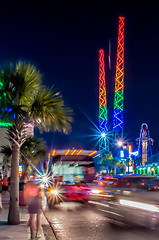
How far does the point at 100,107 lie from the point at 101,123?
4.94 meters

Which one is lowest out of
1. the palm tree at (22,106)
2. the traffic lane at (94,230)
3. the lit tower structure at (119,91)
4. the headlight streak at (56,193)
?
the traffic lane at (94,230)

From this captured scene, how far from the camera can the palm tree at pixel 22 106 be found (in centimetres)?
1062

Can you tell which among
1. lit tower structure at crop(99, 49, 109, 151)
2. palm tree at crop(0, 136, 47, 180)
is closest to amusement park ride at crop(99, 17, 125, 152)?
lit tower structure at crop(99, 49, 109, 151)

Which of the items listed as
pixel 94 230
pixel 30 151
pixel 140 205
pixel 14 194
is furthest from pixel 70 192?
pixel 30 151

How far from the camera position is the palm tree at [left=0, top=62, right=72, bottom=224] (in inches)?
418

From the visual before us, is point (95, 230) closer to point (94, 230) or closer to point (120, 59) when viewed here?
point (94, 230)

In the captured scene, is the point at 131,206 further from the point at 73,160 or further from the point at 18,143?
the point at 73,160

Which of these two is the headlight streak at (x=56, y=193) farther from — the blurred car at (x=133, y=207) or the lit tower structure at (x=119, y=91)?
the lit tower structure at (x=119, y=91)

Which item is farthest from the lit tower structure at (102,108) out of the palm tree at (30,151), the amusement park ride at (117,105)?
the palm tree at (30,151)

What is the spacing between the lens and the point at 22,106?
35.2 feet

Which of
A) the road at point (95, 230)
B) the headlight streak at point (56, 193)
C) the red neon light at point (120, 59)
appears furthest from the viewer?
the red neon light at point (120, 59)

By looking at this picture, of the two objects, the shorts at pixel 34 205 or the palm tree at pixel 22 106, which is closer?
the shorts at pixel 34 205

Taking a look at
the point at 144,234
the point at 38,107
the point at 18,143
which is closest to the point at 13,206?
the point at 18,143

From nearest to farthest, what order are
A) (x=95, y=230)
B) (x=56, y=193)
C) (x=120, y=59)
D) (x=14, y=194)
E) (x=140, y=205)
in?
(x=140, y=205), (x=95, y=230), (x=14, y=194), (x=56, y=193), (x=120, y=59)
